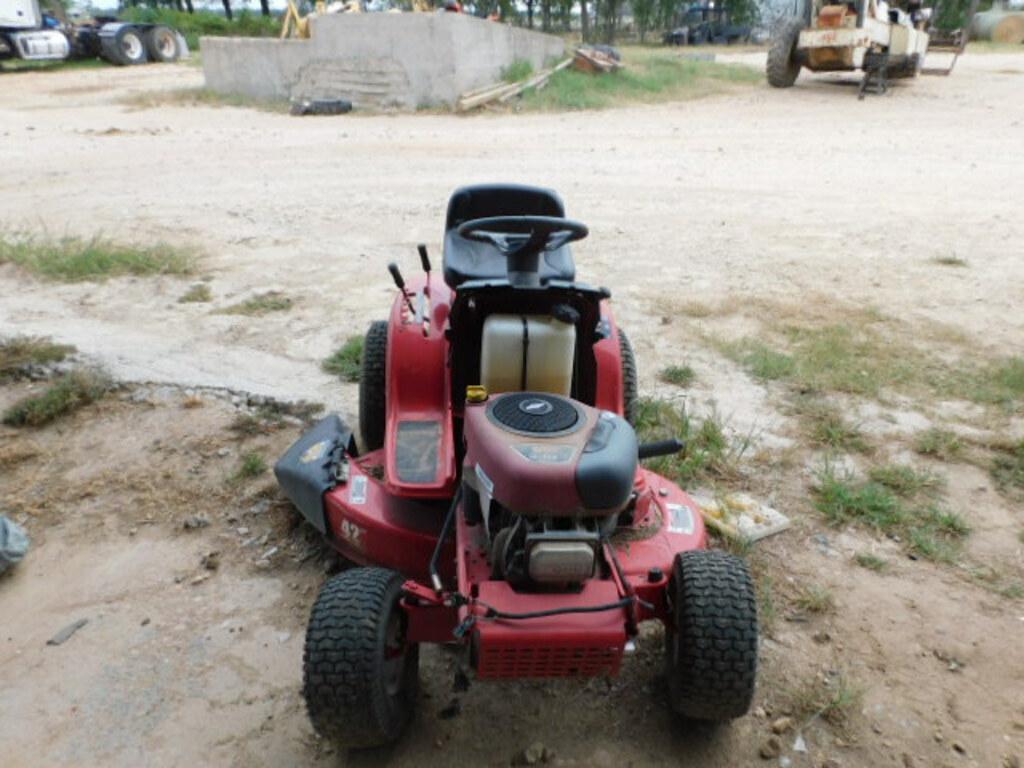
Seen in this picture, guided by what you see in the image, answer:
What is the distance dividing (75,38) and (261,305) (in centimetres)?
1920

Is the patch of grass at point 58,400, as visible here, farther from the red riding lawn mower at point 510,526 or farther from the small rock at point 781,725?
the small rock at point 781,725

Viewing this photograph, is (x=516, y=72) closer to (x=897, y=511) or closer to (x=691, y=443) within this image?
(x=691, y=443)

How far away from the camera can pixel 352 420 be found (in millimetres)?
3793

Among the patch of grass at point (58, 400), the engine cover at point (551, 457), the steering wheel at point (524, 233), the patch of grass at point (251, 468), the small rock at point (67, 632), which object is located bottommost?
the small rock at point (67, 632)

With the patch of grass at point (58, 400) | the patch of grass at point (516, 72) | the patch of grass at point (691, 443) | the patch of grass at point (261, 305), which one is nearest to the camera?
the patch of grass at point (691, 443)

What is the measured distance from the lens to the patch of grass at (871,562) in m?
2.89

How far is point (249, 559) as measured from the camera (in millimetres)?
2904

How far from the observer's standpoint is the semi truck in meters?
18.8

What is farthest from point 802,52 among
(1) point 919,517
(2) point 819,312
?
(1) point 919,517

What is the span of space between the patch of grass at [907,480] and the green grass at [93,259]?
432 centimetres

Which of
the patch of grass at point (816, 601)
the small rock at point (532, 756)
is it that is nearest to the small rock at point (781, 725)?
the patch of grass at point (816, 601)

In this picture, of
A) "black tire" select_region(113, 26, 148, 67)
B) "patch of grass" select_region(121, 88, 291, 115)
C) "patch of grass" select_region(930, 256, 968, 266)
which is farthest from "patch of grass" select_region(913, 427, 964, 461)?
"black tire" select_region(113, 26, 148, 67)

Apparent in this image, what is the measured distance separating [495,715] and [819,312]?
3596mm

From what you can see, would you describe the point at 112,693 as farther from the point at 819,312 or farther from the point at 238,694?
the point at 819,312
